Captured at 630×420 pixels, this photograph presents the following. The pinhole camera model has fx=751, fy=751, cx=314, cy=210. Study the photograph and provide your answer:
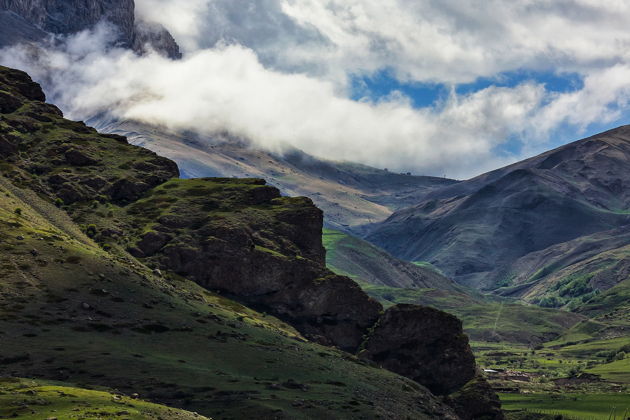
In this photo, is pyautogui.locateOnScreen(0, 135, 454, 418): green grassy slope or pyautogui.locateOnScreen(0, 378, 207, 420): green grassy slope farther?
pyautogui.locateOnScreen(0, 135, 454, 418): green grassy slope

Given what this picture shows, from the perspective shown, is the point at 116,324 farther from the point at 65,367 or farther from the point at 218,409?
the point at 218,409

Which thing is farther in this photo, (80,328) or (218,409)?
(80,328)

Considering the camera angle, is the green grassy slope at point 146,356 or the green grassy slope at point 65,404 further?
the green grassy slope at point 146,356

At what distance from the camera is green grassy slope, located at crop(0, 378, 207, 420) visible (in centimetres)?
10538

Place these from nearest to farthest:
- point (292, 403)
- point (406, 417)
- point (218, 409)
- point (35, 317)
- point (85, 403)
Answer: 1. point (85, 403)
2. point (218, 409)
3. point (292, 403)
4. point (35, 317)
5. point (406, 417)

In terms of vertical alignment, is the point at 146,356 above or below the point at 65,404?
below

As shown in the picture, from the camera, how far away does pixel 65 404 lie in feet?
367

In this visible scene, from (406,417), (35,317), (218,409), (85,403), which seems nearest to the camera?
(85,403)

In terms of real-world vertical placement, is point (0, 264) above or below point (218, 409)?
above

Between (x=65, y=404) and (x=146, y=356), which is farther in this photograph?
(x=146, y=356)

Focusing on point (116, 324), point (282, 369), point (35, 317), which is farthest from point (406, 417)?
point (35, 317)

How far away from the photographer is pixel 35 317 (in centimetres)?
16900

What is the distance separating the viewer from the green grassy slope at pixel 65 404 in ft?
346

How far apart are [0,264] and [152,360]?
169 ft
